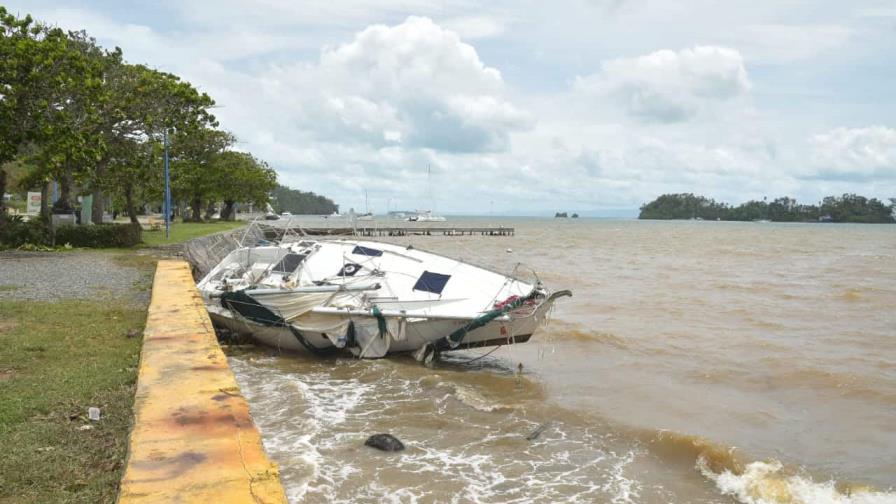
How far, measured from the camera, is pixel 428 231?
8319 centimetres

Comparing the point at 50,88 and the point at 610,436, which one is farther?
the point at 50,88

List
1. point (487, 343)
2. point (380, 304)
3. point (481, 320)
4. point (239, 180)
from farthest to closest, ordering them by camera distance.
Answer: point (239, 180), point (380, 304), point (487, 343), point (481, 320)

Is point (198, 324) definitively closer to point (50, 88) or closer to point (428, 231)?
point (50, 88)

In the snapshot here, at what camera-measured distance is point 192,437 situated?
469 cm

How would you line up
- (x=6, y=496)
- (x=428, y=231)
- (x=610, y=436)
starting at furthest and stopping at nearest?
1. (x=428, y=231)
2. (x=610, y=436)
3. (x=6, y=496)

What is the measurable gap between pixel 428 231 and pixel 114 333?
73.6m

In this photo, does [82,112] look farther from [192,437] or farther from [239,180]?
[239,180]

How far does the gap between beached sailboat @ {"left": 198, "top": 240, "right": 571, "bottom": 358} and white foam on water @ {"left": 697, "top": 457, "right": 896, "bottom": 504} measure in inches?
189

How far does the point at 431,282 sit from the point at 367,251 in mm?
2340

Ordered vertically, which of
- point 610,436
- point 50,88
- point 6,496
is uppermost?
point 50,88

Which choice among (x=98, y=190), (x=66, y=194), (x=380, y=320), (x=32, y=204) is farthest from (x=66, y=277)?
(x=32, y=204)

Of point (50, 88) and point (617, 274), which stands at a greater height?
point (50, 88)

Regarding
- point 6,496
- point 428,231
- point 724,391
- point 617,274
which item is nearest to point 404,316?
point 724,391

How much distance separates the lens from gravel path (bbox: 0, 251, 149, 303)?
13500 mm
